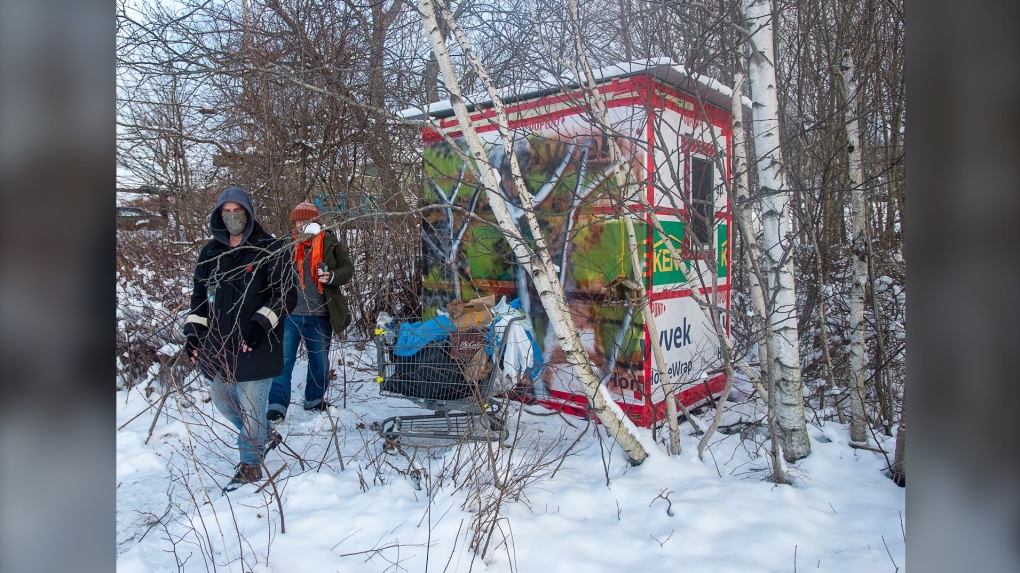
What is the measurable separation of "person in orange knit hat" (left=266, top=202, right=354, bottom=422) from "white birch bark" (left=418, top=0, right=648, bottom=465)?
6.39 feet

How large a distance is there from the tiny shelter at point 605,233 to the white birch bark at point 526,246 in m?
0.68

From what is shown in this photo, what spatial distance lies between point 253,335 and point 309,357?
1446mm

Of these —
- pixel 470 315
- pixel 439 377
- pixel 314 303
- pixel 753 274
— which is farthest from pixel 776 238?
pixel 314 303

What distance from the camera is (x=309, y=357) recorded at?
5.23m

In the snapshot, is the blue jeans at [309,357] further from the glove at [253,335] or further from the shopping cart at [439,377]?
the glove at [253,335]

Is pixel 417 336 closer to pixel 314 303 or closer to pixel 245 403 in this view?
pixel 245 403

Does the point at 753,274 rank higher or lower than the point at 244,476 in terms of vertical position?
higher

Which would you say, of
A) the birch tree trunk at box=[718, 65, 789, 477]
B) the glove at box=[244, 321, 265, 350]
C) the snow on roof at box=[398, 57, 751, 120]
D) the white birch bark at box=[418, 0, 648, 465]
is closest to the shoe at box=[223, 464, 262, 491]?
the glove at box=[244, 321, 265, 350]

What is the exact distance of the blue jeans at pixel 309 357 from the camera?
203 inches

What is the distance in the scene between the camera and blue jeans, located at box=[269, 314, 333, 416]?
515 centimetres

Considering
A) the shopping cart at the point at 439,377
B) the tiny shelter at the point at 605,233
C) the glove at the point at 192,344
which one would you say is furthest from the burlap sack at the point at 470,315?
the glove at the point at 192,344

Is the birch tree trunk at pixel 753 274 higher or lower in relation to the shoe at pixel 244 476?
higher

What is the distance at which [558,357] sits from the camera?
210 inches
